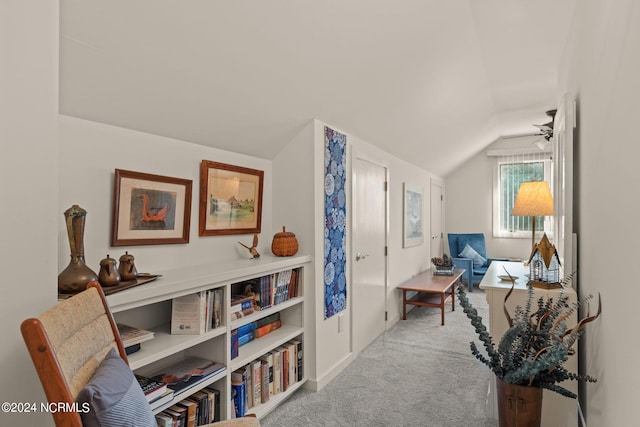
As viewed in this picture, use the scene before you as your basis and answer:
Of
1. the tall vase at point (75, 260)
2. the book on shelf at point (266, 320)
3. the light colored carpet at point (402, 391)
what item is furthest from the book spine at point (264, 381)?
the tall vase at point (75, 260)

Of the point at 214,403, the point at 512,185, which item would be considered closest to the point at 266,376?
the point at 214,403

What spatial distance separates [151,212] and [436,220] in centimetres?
531

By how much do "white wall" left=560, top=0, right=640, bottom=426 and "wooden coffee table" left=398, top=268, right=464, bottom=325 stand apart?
2.25 metres

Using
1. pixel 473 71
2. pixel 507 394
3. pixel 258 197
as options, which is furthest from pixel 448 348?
pixel 473 71

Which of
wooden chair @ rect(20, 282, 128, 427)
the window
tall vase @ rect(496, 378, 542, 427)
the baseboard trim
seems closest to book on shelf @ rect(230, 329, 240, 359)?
the baseboard trim

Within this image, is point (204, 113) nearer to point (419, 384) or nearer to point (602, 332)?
point (602, 332)

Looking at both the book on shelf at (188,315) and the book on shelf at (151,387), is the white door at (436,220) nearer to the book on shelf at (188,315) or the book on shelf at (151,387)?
the book on shelf at (188,315)

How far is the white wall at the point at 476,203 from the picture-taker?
6.63 metres

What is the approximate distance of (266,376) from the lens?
7.70 feet

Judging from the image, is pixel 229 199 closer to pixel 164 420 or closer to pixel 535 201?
pixel 164 420

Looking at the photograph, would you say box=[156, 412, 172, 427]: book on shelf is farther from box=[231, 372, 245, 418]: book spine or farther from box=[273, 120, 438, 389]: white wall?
box=[273, 120, 438, 389]: white wall

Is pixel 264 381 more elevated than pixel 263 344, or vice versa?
pixel 263 344

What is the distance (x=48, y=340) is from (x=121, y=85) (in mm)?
1259

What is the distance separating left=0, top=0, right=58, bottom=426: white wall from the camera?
102 cm
